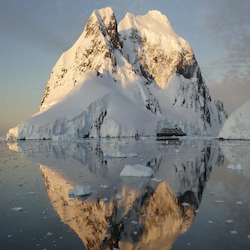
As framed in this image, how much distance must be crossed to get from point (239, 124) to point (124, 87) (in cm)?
3621

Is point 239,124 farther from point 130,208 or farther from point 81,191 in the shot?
point 130,208

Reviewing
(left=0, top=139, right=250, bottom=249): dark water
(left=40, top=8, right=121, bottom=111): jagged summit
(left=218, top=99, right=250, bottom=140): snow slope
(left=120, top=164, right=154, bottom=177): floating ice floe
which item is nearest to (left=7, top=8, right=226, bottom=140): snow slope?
(left=40, top=8, right=121, bottom=111): jagged summit

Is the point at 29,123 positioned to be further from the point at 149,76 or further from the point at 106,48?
the point at 149,76

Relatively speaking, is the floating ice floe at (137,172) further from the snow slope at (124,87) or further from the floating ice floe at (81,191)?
the snow slope at (124,87)

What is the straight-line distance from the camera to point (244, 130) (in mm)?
29016

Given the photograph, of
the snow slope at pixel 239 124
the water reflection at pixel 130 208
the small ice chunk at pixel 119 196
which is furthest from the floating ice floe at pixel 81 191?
the snow slope at pixel 239 124

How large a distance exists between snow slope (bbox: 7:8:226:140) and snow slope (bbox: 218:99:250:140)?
17536 millimetres

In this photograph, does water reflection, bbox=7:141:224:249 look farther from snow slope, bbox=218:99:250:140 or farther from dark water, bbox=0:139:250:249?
snow slope, bbox=218:99:250:140

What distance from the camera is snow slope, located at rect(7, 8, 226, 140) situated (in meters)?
43.1

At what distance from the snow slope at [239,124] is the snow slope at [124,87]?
690 inches

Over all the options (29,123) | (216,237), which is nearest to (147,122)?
(29,123)

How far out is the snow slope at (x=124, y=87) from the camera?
43.1 meters

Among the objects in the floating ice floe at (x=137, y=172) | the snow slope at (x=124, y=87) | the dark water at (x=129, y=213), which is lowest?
the dark water at (x=129, y=213)

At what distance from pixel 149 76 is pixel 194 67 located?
18904 millimetres
